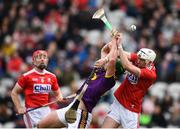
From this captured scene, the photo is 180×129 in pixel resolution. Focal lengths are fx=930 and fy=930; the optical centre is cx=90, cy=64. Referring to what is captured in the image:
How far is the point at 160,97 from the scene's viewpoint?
23422 mm

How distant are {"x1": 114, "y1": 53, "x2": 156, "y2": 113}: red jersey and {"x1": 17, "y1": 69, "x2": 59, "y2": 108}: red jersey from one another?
149 cm

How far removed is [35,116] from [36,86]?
0.61m

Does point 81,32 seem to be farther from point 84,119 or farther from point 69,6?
point 84,119

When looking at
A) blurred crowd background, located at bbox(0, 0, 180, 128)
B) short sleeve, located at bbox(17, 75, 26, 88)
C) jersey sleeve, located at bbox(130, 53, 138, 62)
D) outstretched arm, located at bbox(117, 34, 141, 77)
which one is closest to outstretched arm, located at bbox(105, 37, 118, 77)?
outstretched arm, located at bbox(117, 34, 141, 77)

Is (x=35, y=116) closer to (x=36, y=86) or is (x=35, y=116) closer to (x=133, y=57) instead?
(x=36, y=86)

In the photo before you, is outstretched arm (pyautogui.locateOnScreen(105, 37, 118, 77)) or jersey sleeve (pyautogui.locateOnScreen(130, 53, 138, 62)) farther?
jersey sleeve (pyautogui.locateOnScreen(130, 53, 138, 62))

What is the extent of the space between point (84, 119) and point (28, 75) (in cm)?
178

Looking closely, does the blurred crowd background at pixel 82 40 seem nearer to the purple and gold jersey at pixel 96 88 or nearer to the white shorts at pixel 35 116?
the white shorts at pixel 35 116

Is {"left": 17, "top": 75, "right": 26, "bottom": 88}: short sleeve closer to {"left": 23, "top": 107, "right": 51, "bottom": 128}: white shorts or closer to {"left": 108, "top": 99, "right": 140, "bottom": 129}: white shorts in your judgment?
{"left": 23, "top": 107, "right": 51, "bottom": 128}: white shorts

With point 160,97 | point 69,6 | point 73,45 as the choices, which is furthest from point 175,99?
point 69,6

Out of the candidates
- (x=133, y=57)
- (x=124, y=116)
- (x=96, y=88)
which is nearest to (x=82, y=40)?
(x=133, y=57)

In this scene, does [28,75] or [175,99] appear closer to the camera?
[28,75]

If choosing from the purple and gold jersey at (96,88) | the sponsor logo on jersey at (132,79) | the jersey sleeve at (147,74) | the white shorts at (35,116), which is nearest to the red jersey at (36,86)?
the white shorts at (35,116)

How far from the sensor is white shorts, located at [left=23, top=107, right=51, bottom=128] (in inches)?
714
